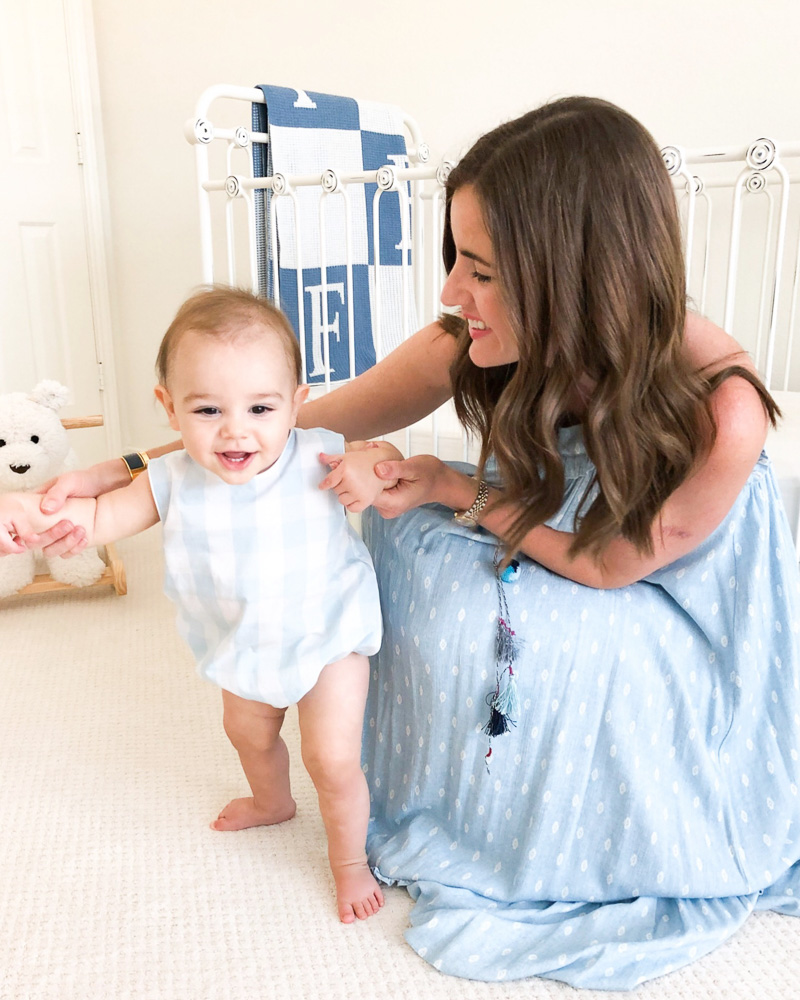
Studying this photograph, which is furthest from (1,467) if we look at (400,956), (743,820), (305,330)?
(743,820)

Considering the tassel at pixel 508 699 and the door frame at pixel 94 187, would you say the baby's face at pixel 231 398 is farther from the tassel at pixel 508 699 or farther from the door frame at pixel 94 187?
Answer: the door frame at pixel 94 187

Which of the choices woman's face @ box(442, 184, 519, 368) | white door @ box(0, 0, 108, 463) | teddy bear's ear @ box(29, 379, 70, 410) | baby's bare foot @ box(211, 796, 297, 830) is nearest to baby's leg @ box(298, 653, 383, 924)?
baby's bare foot @ box(211, 796, 297, 830)

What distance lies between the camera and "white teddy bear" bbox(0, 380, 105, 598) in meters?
2.11

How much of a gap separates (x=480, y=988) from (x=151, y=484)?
688 millimetres

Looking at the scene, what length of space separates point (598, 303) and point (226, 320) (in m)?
0.40

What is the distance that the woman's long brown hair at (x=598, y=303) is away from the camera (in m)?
0.92

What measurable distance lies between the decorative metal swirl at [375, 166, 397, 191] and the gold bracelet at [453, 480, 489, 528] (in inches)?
28.1

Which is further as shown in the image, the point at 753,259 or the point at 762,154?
the point at 753,259

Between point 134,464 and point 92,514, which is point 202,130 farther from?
point 92,514

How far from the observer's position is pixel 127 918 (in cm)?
113

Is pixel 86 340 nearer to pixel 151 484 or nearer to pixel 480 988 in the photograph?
pixel 151 484

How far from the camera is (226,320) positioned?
3.24 feet

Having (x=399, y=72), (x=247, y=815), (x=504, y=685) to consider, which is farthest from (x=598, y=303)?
(x=399, y=72)

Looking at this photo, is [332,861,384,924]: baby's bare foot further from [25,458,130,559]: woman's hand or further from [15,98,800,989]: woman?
[25,458,130,559]: woman's hand
